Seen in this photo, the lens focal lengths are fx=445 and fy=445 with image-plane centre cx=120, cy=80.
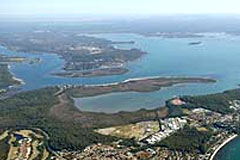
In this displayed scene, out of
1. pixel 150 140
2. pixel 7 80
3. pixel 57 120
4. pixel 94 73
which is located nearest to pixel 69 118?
pixel 57 120

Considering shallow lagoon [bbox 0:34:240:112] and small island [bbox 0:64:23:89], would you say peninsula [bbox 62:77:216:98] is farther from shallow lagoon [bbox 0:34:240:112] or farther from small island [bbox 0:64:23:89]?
small island [bbox 0:64:23:89]

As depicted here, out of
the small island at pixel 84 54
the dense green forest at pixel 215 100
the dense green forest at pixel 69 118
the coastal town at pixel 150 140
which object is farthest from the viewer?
the small island at pixel 84 54

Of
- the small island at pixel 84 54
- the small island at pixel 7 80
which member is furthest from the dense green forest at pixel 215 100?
the small island at pixel 7 80

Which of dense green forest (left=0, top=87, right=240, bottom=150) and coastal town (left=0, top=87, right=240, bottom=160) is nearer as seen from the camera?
coastal town (left=0, top=87, right=240, bottom=160)

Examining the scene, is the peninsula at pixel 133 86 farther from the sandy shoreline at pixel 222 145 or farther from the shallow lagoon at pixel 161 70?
the sandy shoreline at pixel 222 145

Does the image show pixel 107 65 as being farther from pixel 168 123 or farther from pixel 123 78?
pixel 168 123

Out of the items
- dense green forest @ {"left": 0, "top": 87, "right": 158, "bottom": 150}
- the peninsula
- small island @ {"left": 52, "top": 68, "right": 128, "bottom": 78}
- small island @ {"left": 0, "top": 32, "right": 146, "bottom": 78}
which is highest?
dense green forest @ {"left": 0, "top": 87, "right": 158, "bottom": 150}

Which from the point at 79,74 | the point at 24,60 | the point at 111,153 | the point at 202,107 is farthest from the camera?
the point at 24,60

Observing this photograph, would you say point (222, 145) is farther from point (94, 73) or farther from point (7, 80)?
point (7, 80)

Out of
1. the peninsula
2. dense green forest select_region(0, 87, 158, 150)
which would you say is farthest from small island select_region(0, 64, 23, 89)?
dense green forest select_region(0, 87, 158, 150)


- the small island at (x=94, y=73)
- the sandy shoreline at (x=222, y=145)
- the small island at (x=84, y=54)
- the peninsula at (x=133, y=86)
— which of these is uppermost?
the sandy shoreline at (x=222, y=145)

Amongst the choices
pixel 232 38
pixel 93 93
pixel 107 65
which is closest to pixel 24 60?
pixel 107 65
